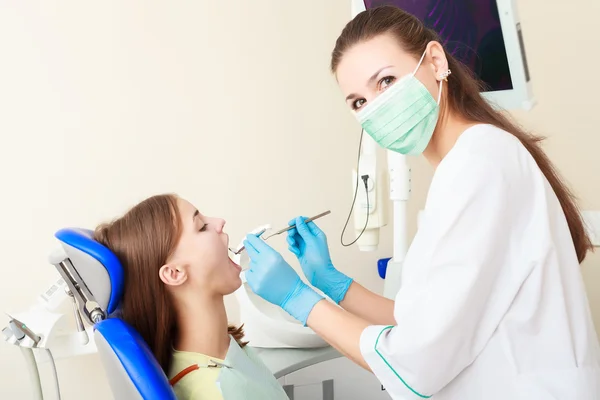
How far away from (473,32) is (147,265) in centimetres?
110

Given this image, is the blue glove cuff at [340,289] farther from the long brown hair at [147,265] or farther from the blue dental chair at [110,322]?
the blue dental chair at [110,322]

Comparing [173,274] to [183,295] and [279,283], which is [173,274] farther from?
[279,283]

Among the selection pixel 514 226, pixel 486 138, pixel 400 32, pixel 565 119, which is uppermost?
pixel 400 32

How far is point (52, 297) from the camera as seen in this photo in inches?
58.4

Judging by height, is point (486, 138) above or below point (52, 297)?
above

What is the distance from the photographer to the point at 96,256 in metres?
1.07

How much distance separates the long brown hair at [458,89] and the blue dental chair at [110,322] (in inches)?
25.6

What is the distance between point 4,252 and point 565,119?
7.87 ft

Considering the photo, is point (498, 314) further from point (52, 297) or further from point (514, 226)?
point (52, 297)

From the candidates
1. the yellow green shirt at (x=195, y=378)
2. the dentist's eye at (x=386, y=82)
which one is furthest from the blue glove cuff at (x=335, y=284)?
the dentist's eye at (x=386, y=82)

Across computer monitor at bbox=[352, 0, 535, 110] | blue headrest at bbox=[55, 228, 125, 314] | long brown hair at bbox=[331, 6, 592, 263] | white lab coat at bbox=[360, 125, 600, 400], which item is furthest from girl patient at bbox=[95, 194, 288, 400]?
computer monitor at bbox=[352, 0, 535, 110]

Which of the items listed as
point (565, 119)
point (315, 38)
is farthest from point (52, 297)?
point (565, 119)

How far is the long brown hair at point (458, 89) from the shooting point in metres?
1.19

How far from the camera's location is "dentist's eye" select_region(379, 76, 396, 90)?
1.18 m
